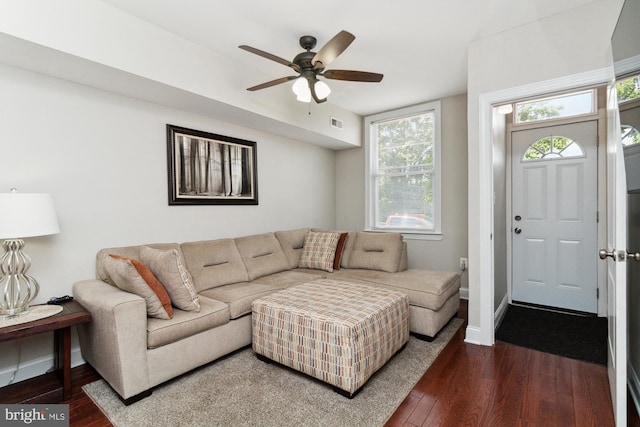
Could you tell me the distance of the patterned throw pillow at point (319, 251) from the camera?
145 inches

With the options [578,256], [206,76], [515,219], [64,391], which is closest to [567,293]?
[578,256]

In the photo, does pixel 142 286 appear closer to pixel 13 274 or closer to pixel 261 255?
pixel 13 274

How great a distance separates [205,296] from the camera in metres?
2.67

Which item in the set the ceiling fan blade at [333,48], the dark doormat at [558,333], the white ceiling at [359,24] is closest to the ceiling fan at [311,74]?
the ceiling fan blade at [333,48]

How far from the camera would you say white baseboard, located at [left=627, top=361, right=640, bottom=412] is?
1860 mm

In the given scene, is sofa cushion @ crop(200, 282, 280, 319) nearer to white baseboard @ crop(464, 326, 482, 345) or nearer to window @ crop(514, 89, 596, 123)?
white baseboard @ crop(464, 326, 482, 345)

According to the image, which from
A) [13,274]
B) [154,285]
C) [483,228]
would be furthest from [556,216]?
[13,274]

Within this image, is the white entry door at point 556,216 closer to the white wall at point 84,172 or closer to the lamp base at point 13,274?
the white wall at point 84,172

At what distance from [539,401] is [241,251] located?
2713 millimetres

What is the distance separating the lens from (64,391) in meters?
1.94

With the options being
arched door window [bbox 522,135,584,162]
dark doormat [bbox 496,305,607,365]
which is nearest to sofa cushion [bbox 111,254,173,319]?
dark doormat [bbox 496,305,607,365]

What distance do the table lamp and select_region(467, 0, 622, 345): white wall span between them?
312 centimetres

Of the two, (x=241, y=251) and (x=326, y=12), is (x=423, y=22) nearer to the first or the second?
(x=326, y=12)

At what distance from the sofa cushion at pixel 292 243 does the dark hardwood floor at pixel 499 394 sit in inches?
76.3
